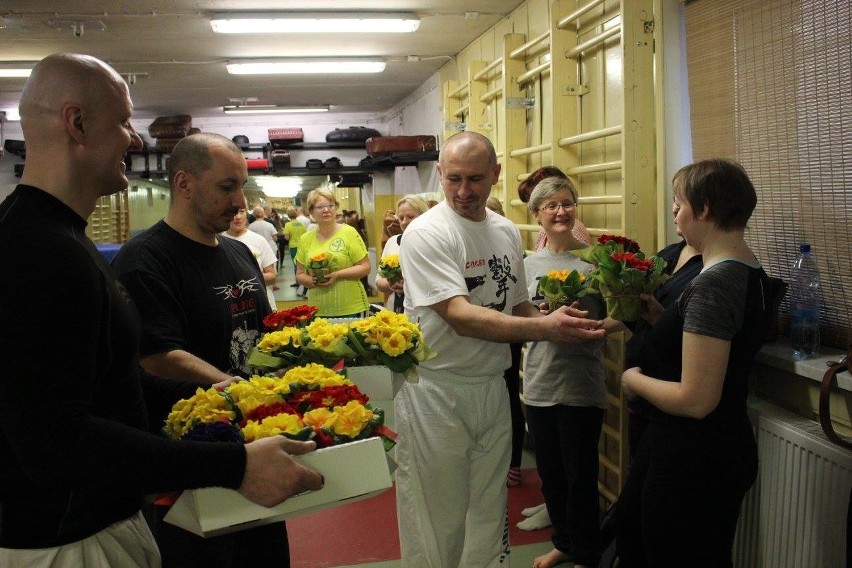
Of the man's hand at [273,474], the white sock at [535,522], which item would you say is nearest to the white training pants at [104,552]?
the man's hand at [273,474]

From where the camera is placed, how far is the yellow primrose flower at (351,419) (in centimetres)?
152

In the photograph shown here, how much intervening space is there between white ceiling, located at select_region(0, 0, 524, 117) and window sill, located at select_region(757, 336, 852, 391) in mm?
3815

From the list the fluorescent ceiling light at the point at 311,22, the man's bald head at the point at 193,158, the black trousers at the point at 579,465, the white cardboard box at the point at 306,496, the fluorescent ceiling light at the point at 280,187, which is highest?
the fluorescent ceiling light at the point at 311,22

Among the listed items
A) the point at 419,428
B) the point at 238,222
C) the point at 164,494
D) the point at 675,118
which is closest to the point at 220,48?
the point at 238,222

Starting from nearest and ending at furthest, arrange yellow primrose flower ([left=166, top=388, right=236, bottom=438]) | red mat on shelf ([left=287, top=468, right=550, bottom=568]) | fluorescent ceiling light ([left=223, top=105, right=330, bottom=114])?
yellow primrose flower ([left=166, top=388, right=236, bottom=438]) → red mat on shelf ([left=287, top=468, right=550, bottom=568]) → fluorescent ceiling light ([left=223, top=105, right=330, bottom=114])

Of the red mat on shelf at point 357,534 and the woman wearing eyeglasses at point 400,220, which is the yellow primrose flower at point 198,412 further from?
the woman wearing eyeglasses at point 400,220

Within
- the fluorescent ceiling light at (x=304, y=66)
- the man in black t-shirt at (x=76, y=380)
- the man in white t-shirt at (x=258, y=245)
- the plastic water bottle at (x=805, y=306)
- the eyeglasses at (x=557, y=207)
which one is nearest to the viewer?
the man in black t-shirt at (x=76, y=380)

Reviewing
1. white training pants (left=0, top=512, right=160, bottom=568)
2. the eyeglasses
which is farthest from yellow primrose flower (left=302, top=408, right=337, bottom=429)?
the eyeglasses

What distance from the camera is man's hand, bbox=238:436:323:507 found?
1321 mm

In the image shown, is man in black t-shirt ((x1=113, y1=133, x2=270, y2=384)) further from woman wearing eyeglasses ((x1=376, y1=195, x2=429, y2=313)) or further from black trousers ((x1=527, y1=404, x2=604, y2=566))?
woman wearing eyeglasses ((x1=376, y1=195, x2=429, y2=313))

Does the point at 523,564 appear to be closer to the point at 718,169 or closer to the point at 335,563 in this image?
the point at 335,563

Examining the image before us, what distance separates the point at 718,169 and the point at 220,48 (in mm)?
5806

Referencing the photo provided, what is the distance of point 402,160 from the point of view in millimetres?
8812

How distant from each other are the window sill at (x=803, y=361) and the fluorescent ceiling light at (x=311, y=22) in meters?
4.12
